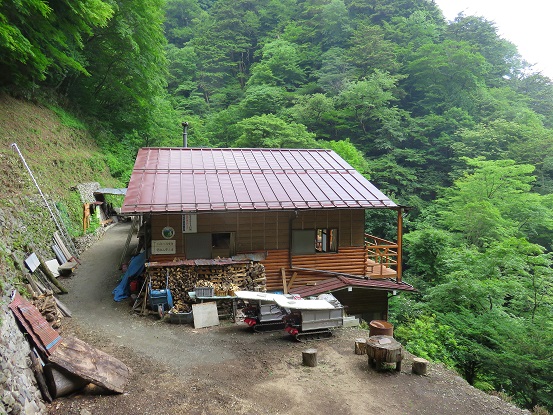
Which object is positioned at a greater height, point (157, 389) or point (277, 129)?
point (277, 129)

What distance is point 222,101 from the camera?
40.5 metres

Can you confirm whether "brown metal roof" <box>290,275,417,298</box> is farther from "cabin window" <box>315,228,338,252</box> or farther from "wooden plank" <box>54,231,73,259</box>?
"wooden plank" <box>54,231,73,259</box>

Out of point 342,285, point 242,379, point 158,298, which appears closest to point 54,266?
point 158,298

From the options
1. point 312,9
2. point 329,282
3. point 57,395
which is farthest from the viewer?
point 312,9

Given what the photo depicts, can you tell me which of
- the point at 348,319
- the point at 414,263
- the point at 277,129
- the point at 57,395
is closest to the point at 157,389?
the point at 57,395

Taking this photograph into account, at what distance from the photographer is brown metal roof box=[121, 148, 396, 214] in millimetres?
10766

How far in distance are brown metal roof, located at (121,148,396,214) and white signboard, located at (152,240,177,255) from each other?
1289 mm

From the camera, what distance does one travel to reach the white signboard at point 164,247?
35.0 ft

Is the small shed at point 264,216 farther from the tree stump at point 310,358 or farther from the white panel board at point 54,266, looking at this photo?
the tree stump at point 310,358

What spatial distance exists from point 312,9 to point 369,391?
162 ft

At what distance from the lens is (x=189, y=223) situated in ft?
36.1

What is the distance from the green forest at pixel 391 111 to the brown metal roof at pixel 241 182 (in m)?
5.33

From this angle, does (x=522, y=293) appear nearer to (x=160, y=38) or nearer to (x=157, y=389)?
(x=157, y=389)

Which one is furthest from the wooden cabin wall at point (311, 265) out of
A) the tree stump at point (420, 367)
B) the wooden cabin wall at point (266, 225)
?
the tree stump at point (420, 367)
